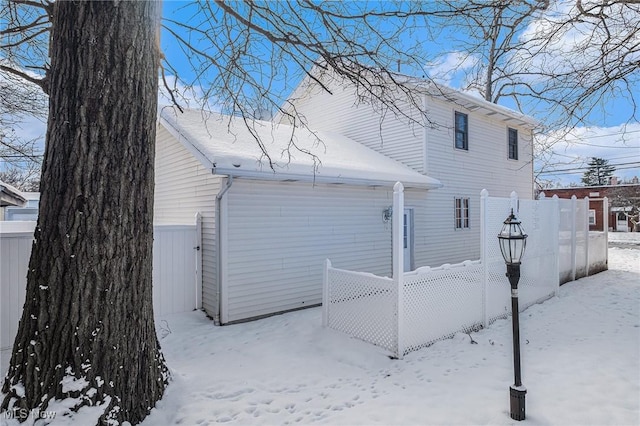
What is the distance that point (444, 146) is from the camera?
10.6m

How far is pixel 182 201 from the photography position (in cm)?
764

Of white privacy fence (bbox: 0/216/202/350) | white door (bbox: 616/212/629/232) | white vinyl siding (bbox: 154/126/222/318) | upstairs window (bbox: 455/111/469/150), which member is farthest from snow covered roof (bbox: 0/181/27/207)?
white door (bbox: 616/212/629/232)

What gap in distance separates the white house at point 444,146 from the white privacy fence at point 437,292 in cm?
287

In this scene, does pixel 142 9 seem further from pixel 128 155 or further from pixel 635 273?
pixel 635 273

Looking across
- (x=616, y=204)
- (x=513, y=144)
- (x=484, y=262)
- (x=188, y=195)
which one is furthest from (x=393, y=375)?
(x=616, y=204)

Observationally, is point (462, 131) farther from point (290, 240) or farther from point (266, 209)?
point (266, 209)

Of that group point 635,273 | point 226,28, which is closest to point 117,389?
point 226,28

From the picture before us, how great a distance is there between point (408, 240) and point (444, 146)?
3091 mm

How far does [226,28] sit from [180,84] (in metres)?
0.97

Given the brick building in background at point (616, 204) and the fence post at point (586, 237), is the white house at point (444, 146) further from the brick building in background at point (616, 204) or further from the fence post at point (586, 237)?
the brick building in background at point (616, 204)

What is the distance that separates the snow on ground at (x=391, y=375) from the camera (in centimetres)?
328

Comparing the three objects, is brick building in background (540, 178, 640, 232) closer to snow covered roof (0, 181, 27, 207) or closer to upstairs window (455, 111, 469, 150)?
upstairs window (455, 111, 469, 150)

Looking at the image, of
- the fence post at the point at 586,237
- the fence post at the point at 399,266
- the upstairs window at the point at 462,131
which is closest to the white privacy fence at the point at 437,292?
the fence post at the point at 399,266

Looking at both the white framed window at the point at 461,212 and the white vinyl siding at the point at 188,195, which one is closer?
the white vinyl siding at the point at 188,195
